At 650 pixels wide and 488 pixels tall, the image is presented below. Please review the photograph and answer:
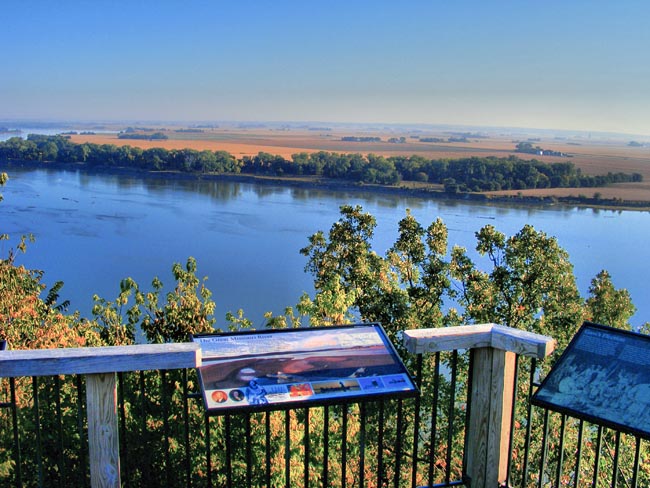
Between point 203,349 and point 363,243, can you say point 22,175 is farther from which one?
point 203,349

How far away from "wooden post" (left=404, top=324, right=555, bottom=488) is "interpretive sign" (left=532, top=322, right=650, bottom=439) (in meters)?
0.11

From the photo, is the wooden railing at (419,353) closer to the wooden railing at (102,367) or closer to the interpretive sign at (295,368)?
the wooden railing at (102,367)

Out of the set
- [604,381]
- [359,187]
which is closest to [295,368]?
[604,381]

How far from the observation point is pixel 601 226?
39.0m

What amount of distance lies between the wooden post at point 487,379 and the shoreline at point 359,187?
4455 centimetres

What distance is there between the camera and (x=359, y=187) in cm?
5391

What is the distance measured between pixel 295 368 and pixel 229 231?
104ft

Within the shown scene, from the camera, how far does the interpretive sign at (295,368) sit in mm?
1994

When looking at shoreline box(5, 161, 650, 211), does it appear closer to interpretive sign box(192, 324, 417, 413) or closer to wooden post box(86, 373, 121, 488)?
interpretive sign box(192, 324, 417, 413)

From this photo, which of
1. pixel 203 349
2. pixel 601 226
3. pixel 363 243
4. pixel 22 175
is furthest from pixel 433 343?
pixel 22 175

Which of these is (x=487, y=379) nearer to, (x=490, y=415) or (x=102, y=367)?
(x=490, y=415)

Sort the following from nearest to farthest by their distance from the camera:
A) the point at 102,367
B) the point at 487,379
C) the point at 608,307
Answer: the point at 102,367 < the point at 487,379 < the point at 608,307

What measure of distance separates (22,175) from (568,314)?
180ft

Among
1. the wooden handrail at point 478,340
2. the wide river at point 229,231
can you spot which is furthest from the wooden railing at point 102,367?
the wide river at point 229,231
